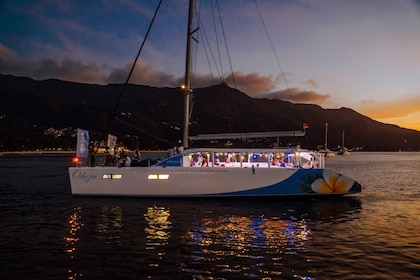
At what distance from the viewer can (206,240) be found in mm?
15391

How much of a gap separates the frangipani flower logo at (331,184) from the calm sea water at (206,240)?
40.5 inches

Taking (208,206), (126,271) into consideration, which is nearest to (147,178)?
(208,206)

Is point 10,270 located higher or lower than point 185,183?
lower

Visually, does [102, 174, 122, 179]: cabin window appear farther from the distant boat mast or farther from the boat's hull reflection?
the distant boat mast

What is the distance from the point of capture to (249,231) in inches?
676

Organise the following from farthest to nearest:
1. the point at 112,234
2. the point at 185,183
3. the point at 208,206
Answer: the point at 185,183 → the point at 208,206 → the point at 112,234

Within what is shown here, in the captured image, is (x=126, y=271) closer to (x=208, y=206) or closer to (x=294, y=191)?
Result: (x=208, y=206)

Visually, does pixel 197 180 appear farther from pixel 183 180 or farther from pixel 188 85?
pixel 188 85

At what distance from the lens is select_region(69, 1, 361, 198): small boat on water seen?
83.4 ft

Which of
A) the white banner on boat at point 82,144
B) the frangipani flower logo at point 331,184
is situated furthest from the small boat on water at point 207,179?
the white banner on boat at point 82,144

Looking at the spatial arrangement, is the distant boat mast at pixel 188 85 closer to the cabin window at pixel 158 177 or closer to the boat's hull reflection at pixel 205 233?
the cabin window at pixel 158 177

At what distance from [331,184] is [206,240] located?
1384 cm

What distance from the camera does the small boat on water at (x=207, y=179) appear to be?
25.4 m

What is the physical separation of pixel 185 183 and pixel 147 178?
2.46m
